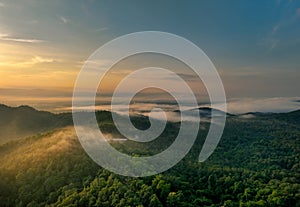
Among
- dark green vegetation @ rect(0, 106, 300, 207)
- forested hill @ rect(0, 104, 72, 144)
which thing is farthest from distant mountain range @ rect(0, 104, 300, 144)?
dark green vegetation @ rect(0, 106, 300, 207)

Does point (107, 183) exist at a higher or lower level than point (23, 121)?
lower

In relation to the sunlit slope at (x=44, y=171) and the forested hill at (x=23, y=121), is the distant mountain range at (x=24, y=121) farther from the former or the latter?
the sunlit slope at (x=44, y=171)

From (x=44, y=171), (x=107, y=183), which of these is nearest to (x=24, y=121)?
(x=44, y=171)

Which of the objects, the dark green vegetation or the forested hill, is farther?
the forested hill

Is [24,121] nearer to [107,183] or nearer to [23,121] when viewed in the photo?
[23,121]

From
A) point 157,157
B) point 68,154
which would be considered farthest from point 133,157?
point 68,154

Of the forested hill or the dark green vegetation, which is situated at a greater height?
the forested hill

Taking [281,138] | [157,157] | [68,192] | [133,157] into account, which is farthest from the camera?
[281,138]

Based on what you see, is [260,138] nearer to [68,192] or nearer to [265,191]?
[265,191]

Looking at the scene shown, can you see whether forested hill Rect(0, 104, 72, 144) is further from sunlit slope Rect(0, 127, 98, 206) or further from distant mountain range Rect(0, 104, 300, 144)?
sunlit slope Rect(0, 127, 98, 206)

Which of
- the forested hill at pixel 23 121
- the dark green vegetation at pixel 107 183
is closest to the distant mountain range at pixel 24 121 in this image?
the forested hill at pixel 23 121

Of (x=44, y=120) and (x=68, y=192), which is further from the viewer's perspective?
(x=44, y=120)
